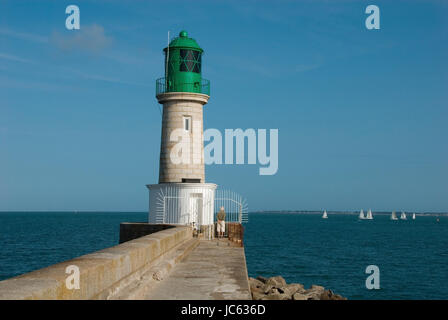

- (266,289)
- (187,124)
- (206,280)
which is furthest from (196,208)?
(206,280)

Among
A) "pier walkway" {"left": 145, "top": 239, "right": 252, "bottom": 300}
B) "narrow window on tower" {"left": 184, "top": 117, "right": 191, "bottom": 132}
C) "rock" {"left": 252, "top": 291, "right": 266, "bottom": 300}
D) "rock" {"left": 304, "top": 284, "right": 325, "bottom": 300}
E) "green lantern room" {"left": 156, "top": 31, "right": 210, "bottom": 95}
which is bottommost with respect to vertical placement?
"rock" {"left": 304, "top": 284, "right": 325, "bottom": 300}

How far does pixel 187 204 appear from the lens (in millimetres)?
24188

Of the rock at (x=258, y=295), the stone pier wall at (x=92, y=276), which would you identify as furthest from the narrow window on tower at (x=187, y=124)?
the stone pier wall at (x=92, y=276)

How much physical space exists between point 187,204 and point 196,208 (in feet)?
1.51

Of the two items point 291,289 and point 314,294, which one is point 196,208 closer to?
point 291,289

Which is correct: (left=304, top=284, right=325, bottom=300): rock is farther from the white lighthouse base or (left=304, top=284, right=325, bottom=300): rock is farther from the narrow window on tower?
the narrow window on tower

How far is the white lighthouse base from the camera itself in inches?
951

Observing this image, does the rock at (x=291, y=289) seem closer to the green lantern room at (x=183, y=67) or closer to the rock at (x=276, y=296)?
the rock at (x=276, y=296)

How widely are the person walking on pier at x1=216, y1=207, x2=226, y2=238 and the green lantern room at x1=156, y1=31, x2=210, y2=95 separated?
6.95 meters

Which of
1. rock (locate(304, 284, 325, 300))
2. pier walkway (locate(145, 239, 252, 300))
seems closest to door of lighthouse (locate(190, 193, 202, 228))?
rock (locate(304, 284, 325, 300))

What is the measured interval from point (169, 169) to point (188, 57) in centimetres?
560
